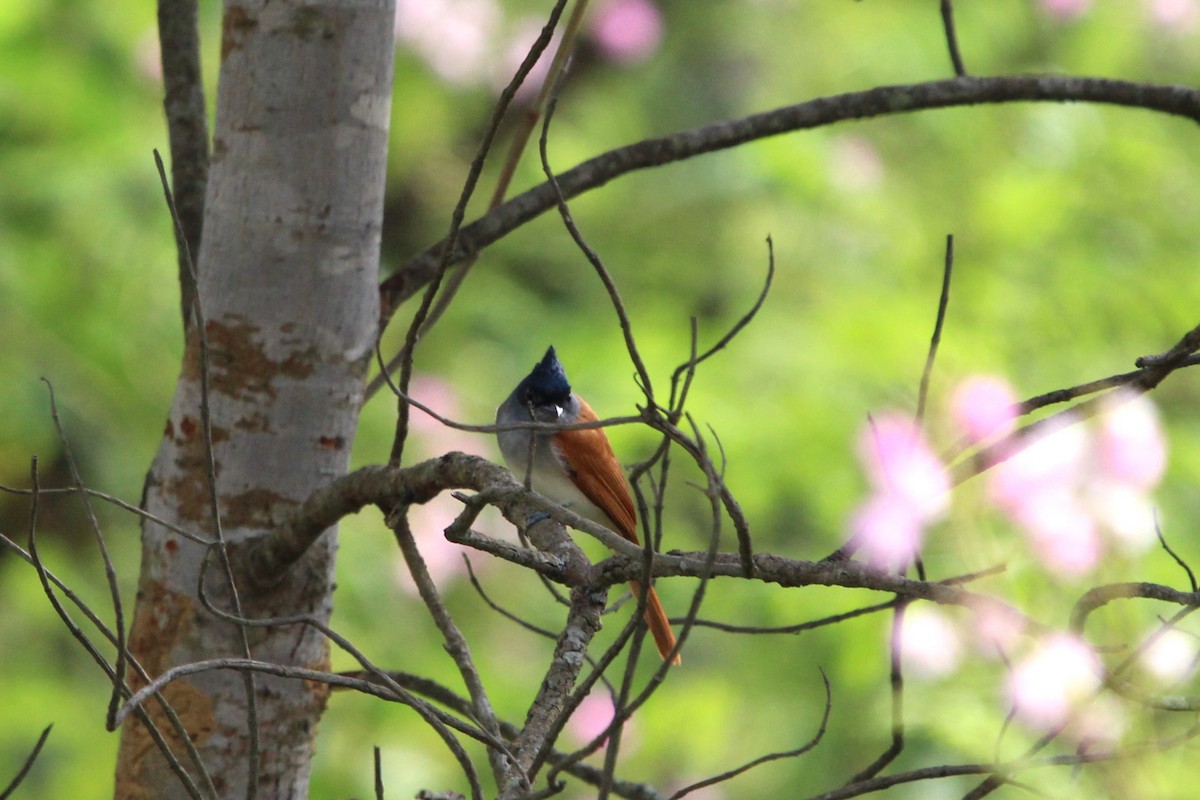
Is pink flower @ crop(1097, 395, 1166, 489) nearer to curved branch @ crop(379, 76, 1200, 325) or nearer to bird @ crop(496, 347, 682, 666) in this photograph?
bird @ crop(496, 347, 682, 666)

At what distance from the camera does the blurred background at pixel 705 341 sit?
2719mm

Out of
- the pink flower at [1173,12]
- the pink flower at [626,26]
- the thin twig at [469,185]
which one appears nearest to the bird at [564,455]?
the thin twig at [469,185]

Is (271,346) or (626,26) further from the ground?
(626,26)

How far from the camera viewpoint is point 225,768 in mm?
1180

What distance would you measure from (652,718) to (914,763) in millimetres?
636

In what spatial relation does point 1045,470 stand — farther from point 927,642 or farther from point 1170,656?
point 927,642

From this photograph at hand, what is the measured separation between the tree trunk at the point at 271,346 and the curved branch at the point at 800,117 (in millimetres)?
100

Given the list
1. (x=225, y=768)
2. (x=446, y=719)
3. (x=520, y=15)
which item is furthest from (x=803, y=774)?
(x=520, y=15)

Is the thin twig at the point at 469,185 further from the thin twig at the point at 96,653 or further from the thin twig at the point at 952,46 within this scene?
the thin twig at the point at 952,46

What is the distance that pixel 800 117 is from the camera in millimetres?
1242

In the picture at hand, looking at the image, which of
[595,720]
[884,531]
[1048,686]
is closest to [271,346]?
[884,531]

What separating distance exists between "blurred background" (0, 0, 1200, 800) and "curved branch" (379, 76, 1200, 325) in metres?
0.91

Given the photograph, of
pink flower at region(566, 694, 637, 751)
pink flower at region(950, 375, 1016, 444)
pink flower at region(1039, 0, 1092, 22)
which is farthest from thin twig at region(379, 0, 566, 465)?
pink flower at region(1039, 0, 1092, 22)

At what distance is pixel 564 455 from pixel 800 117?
2.97ft
